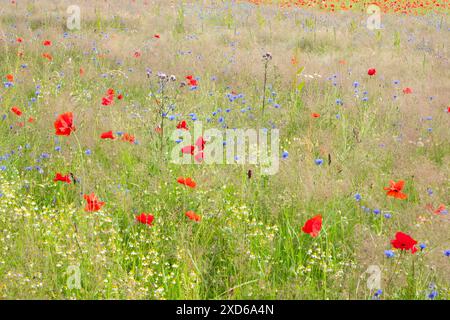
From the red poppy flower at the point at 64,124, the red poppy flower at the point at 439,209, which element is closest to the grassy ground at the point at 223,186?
the red poppy flower at the point at 439,209

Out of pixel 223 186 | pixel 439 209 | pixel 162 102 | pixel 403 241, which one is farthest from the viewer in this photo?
pixel 162 102

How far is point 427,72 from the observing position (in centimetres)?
606

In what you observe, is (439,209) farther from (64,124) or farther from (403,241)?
(64,124)

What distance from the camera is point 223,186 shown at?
110 inches

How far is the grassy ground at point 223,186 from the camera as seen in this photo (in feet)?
7.28

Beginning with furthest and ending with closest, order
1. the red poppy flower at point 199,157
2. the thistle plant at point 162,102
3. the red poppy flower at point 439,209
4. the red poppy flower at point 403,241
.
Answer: the red poppy flower at point 199,157, the thistle plant at point 162,102, the red poppy flower at point 439,209, the red poppy flower at point 403,241

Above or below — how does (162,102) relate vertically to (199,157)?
above

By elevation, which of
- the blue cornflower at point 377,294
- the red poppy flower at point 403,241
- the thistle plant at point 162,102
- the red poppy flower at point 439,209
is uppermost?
the thistle plant at point 162,102

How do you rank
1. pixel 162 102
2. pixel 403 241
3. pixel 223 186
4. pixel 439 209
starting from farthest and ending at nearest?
pixel 162 102 < pixel 223 186 < pixel 439 209 < pixel 403 241

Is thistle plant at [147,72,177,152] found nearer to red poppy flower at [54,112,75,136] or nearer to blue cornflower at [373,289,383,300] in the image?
red poppy flower at [54,112,75,136]

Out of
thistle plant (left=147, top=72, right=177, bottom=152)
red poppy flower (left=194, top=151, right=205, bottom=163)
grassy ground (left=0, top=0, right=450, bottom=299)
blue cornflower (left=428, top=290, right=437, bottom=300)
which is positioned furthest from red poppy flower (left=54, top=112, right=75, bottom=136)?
blue cornflower (left=428, top=290, right=437, bottom=300)

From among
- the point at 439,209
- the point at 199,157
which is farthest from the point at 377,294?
the point at 199,157

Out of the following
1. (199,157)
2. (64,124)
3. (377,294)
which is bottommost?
(377,294)

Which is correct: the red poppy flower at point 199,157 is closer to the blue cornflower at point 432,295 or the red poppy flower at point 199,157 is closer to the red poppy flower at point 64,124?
the red poppy flower at point 64,124
